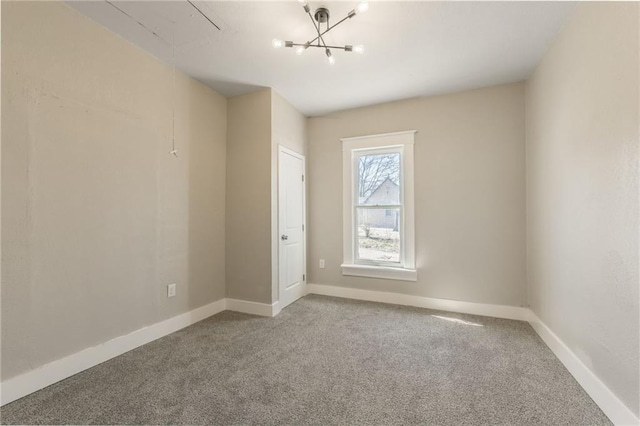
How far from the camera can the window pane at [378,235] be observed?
12.0 feet

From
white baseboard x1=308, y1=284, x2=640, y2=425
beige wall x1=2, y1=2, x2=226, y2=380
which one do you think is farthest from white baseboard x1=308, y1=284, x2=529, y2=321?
beige wall x1=2, y1=2, x2=226, y2=380

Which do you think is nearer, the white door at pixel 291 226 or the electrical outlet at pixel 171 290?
the electrical outlet at pixel 171 290

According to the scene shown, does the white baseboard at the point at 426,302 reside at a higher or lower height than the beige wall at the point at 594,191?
lower

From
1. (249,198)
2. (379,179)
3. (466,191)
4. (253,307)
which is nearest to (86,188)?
(249,198)

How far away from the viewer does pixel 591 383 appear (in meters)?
1.72

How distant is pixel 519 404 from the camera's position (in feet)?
5.41

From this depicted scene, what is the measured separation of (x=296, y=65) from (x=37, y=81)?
6.46ft

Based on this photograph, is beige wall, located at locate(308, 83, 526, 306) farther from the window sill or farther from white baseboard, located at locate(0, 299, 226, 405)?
white baseboard, located at locate(0, 299, 226, 405)

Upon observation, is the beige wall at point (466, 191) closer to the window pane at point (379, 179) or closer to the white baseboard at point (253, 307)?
the window pane at point (379, 179)

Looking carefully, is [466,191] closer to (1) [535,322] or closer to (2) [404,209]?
(2) [404,209]

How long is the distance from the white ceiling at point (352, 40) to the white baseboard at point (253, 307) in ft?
8.32

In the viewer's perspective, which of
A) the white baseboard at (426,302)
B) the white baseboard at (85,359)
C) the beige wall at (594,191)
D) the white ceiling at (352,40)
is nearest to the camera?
the beige wall at (594,191)

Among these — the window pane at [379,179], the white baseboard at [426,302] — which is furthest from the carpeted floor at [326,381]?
the window pane at [379,179]

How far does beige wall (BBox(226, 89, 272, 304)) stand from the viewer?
10.4 ft
